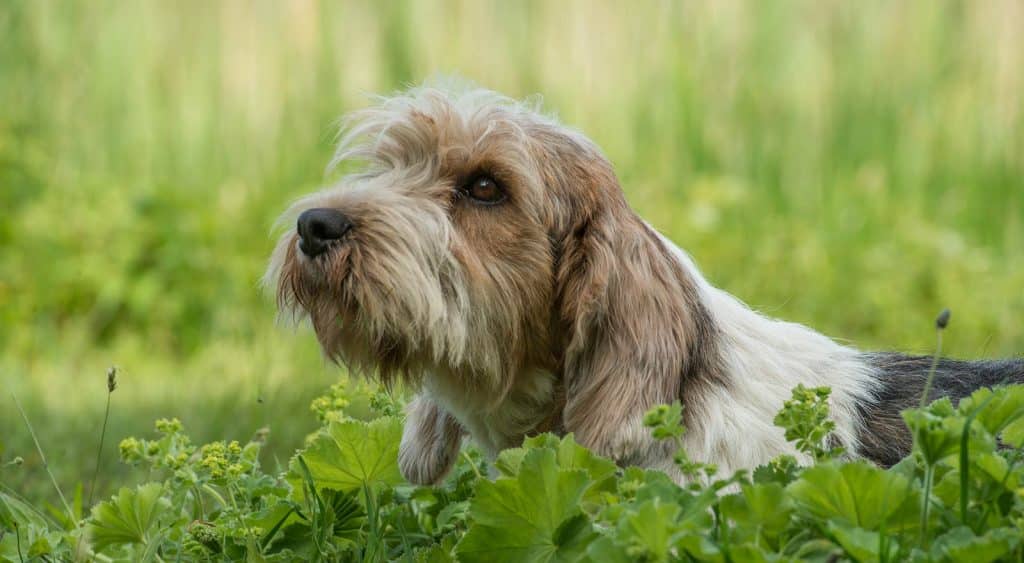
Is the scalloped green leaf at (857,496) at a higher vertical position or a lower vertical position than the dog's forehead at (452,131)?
lower

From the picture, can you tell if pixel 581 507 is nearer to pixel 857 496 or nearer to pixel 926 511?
pixel 857 496

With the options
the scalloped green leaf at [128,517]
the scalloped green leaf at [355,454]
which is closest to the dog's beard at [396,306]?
the scalloped green leaf at [355,454]

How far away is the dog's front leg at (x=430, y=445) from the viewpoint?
13.4 feet

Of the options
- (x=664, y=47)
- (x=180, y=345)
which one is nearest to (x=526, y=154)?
(x=180, y=345)

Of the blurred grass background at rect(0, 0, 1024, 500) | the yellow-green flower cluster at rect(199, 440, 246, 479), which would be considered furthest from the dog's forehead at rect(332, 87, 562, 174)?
the blurred grass background at rect(0, 0, 1024, 500)

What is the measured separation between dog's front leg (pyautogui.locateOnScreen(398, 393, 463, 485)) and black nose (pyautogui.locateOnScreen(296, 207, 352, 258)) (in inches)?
29.5

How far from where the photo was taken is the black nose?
3.51 m

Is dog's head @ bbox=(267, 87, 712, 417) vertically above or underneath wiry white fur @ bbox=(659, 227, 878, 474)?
above

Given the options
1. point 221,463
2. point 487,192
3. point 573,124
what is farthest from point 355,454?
point 573,124

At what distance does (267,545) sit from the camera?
10.3 feet

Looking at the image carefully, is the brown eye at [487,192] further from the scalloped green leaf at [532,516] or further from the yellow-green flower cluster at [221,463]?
the scalloped green leaf at [532,516]

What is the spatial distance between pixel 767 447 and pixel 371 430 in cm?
115

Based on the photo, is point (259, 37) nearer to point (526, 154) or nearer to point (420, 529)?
point (526, 154)

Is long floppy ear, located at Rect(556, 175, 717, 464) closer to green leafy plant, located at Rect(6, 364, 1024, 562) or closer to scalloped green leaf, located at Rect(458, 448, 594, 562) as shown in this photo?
green leafy plant, located at Rect(6, 364, 1024, 562)
